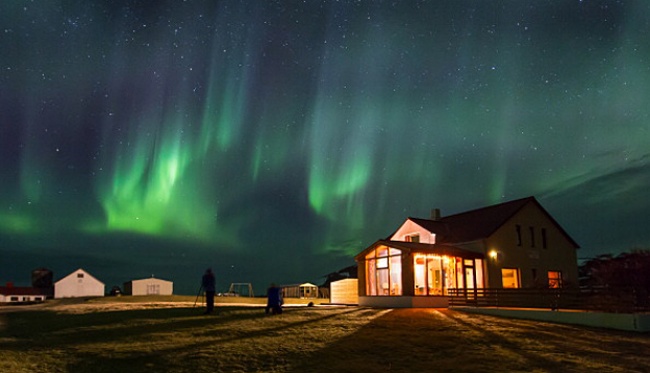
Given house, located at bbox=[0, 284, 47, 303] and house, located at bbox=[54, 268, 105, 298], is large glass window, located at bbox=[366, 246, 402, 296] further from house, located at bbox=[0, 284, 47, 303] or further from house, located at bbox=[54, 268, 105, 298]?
house, located at bbox=[0, 284, 47, 303]

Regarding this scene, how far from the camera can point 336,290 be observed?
41.5 meters

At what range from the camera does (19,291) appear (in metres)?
99.4

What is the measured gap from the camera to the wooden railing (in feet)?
72.1

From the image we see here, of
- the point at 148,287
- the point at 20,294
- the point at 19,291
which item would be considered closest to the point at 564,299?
the point at 148,287

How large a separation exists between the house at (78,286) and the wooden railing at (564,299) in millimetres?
71521

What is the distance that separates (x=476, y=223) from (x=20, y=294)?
91.3m

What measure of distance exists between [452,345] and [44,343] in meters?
11.5

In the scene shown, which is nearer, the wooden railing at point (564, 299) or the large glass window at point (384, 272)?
the wooden railing at point (564, 299)

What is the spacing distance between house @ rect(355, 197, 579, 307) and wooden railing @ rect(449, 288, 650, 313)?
215cm

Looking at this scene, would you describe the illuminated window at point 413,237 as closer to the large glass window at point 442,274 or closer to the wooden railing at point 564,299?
the large glass window at point 442,274

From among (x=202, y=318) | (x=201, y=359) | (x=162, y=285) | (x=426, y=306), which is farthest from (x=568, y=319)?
(x=162, y=285)

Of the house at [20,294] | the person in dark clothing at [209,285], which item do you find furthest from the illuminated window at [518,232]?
the house at [20,294]

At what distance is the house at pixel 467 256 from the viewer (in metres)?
31.3

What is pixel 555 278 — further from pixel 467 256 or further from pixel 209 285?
pixel 209 285
